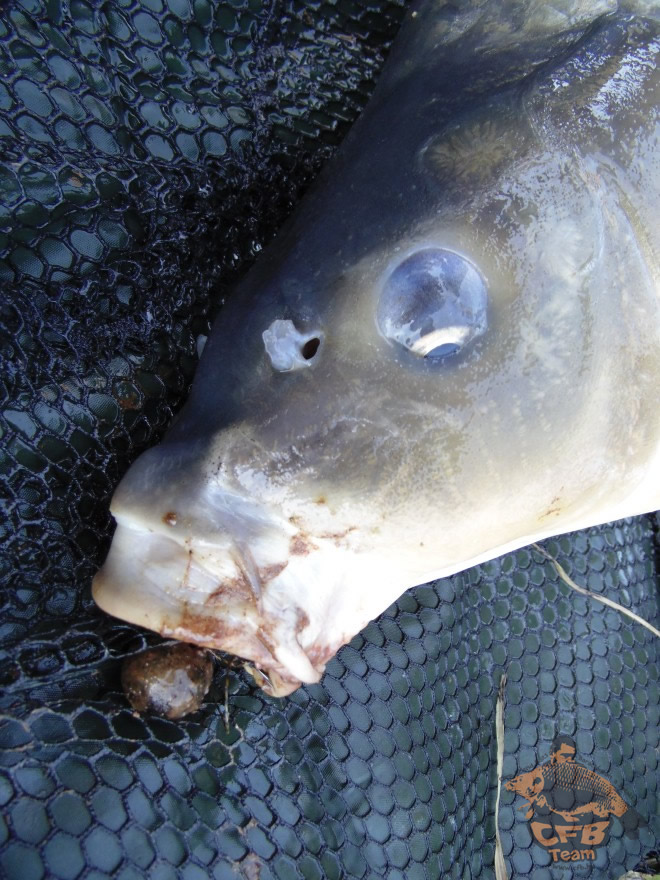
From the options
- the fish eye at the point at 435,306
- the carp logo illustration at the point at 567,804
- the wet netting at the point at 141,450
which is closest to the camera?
the fish eye at the point at 435,306

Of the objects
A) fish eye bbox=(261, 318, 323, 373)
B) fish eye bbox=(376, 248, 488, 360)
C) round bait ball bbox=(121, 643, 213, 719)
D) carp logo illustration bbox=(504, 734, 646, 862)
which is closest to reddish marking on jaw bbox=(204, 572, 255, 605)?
round bait ball bbox=(121, 643, 213, 719)

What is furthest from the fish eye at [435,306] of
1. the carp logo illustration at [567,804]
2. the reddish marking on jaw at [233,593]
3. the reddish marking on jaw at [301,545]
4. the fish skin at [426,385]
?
the carp logo illustration at [567,804]

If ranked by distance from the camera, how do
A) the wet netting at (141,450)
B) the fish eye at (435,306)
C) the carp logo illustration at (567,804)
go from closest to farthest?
the fish eye at (435,306), the wet netting at (141,450), the carp logo illustration at (567,804)

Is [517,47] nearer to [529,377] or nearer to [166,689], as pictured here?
[529,377]

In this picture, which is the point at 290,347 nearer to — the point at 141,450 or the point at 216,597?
the point at 216,597

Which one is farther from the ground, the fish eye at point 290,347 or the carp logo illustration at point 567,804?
the fish eye at point 290,347

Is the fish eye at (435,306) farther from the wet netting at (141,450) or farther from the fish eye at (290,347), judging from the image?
the wet netting at (141,450)

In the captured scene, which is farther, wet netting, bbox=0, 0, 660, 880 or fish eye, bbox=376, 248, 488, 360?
wet netting, bbox=0, 0, 660, 880

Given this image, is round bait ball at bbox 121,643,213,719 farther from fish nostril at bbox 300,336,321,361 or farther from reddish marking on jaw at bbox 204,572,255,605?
fish nostril at bbox 300,336,321,361
